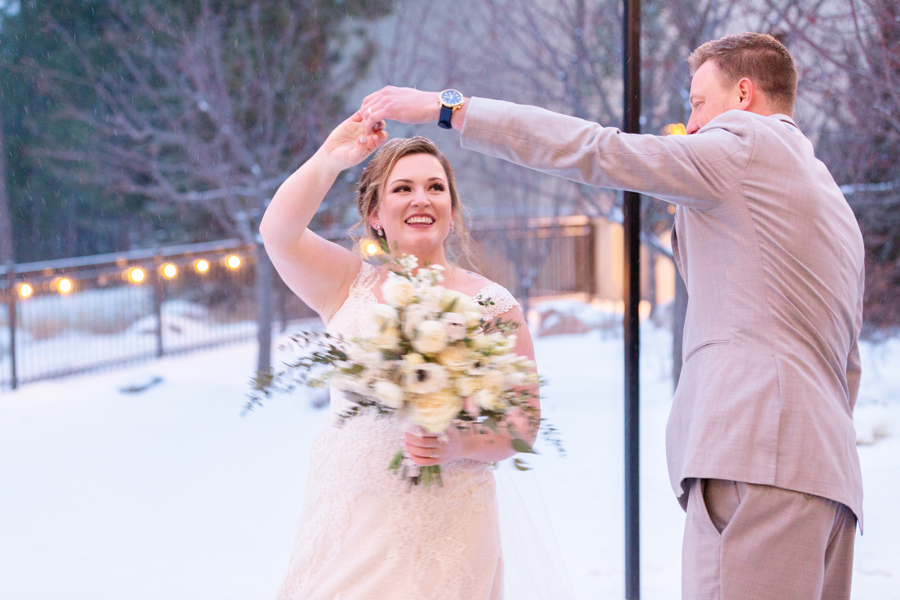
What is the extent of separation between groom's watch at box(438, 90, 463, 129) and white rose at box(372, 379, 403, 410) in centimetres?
59

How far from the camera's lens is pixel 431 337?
4.07 feet

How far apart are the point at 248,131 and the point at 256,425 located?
7.96ft

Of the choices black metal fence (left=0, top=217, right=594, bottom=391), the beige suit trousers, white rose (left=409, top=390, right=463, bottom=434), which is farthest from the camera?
black metal fence (left=0, top=217, right=594, bottom=391)

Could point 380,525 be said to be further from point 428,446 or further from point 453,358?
point 453,358

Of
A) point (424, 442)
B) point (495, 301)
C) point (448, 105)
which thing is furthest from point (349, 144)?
point (424, 442)

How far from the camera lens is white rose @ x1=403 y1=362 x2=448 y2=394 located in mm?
1245

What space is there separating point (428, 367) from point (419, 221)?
25.2 inches

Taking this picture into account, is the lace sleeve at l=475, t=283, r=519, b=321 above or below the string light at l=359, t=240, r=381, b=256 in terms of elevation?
Answer: below

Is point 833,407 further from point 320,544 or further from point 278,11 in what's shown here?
point 278,11

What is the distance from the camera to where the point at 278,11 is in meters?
6.83

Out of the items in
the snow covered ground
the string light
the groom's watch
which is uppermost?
the groom's watch

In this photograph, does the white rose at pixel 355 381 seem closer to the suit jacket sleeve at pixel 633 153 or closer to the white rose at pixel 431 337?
the white rose at pixel 431 337

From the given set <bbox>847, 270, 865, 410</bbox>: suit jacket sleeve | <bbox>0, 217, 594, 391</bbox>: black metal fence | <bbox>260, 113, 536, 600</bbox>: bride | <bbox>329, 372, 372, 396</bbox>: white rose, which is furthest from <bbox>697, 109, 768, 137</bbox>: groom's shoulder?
<bbox>0, 217, 594, 391</bbox>: black metal fence

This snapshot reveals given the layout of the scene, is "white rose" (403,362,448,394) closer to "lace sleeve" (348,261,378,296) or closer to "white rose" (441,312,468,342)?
"white rose" (441,312,468,342)
